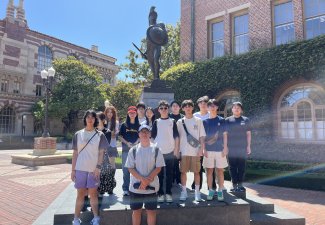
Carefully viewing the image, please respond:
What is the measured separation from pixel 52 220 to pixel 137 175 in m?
2.13

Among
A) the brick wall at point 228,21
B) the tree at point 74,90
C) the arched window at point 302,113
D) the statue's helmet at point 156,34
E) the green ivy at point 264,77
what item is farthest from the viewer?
the tree at point 74,90

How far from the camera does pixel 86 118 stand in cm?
427

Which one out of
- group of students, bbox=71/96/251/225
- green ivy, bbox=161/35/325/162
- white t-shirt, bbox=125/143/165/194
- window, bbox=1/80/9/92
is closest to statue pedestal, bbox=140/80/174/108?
group of students, bbox=71/96/251/225

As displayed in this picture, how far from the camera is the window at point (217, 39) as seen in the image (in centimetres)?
1691

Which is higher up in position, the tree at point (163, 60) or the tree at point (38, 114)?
the tree at point (163, 60)

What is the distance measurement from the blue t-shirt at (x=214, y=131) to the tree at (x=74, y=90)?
28395 millimetres

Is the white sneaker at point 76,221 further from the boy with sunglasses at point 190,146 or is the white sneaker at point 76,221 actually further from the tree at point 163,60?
the tree at point 163,60

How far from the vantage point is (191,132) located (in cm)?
488

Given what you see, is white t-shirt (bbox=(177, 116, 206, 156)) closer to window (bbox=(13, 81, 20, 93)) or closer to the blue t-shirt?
the blue t-shirt

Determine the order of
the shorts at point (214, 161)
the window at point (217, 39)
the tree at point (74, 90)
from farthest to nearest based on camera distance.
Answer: the tree at point (74, 90)
the window at point (217, 39)
the shorts at point (214, 161)

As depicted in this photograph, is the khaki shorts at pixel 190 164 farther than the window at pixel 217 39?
No

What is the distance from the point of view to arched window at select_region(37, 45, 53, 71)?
38088 millimetres

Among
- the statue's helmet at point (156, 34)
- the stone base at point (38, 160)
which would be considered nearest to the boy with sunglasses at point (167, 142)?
the statue's helmet at point (156, 34)

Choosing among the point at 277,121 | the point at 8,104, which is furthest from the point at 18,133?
the point at 277,121
